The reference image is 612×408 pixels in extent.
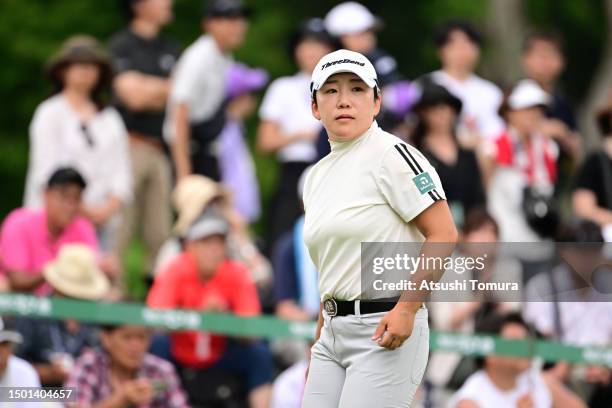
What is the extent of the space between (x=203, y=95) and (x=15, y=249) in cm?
226

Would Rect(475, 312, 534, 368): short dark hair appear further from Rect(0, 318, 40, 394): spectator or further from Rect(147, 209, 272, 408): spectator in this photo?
Rect(0, 318, 40, 394): spectator

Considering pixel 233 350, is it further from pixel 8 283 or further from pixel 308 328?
pixel 8 283

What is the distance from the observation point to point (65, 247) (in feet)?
35.8

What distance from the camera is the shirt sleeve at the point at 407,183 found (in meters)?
6.92

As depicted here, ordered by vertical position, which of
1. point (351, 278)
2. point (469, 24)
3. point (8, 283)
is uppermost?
point (469, 24)

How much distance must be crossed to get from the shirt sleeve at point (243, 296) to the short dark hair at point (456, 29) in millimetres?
3032

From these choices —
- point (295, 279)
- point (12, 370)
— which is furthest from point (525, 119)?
point (12, 370)

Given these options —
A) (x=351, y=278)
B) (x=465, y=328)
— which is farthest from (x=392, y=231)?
(x=465, y=328)

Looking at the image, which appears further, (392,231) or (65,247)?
(65,247)

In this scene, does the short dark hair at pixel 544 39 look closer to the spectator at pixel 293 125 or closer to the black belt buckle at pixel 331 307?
the spectator at pixel 293 125

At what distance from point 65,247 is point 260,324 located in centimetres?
138

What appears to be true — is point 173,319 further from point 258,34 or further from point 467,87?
point 258,34

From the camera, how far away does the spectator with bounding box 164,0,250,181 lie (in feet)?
40.8

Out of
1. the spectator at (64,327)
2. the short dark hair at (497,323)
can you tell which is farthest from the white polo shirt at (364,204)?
the spectator at (64,327)
